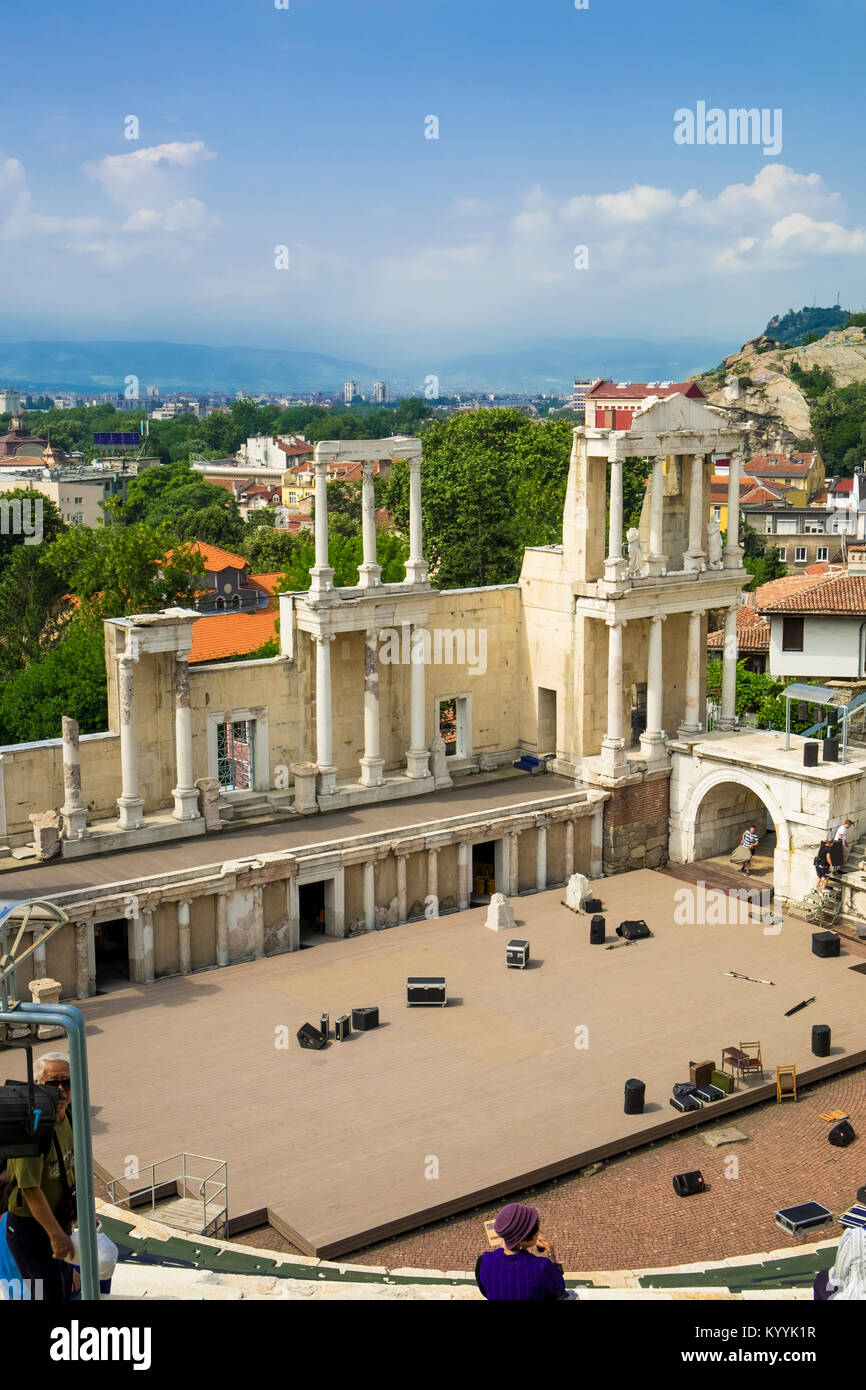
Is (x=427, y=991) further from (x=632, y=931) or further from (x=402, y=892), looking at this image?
(x=632, y=931)

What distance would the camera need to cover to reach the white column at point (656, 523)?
44.9 m

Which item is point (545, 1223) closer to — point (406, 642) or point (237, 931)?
point (237, 931)

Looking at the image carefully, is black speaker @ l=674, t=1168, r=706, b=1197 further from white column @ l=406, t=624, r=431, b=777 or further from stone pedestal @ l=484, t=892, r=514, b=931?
white column @ l=406, t=624, r=431, b=777

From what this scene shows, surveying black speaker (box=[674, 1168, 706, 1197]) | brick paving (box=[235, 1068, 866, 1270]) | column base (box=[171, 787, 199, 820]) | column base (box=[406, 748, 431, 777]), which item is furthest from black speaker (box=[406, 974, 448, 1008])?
column base (box=[406, 748, 431, 777])

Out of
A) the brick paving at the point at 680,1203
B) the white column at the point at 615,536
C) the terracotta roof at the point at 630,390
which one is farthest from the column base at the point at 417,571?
the terracotta roof at the point at 630,390

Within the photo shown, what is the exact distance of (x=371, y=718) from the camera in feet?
140

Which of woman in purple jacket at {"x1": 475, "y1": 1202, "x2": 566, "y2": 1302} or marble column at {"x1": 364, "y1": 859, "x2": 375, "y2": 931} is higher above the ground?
woman in purple jacket at {"x1": 475, "y1": 1202, "x2": 566, "y2": 1302}

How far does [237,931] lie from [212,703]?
6.85m

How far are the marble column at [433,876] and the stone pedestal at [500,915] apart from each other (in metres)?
1.80

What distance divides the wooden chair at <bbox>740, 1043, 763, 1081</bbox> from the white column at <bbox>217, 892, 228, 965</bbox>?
12714mm

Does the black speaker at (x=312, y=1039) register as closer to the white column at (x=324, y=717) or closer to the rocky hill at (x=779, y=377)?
the white column at (x=324, y=717)

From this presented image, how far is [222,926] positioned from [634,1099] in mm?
11848

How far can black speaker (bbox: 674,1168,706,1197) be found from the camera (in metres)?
27.1

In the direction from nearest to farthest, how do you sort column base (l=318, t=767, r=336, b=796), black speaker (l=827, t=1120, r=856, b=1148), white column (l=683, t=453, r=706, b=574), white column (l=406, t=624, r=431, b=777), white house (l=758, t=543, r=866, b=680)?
black speaker (l=827, t=1120, r=856, b=1148)
column base (l=318, t=767, r=336, b=796)
white column (l=406, t=624, r=431, b=777)
white column (l=683, t=453, r=706, b=574)
white house (l=758, t=543, r=866, b=680)
